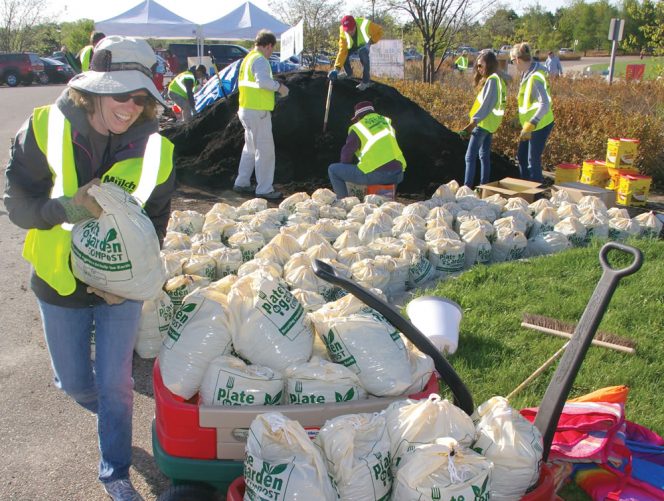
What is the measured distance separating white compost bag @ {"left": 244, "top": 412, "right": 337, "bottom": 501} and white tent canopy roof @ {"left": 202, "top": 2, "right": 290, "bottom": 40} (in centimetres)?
1818

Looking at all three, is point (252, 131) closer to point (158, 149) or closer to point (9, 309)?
point (9, 309)

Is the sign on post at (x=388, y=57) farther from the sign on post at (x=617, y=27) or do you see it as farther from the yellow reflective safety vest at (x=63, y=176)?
the yellow reflective safety vest at (x=63, y=176)

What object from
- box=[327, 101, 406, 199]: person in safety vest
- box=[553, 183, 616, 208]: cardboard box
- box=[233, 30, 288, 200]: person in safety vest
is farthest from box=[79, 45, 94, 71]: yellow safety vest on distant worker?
box=[553, 183, 616, 208]: cardboard box

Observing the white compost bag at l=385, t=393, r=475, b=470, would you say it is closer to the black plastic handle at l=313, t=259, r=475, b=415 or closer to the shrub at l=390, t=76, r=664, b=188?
the black plastic handle at l=313, t=259, r=475, b=415

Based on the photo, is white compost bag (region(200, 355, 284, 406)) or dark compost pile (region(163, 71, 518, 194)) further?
dark compost pile (region(163, 71, 518, 194))

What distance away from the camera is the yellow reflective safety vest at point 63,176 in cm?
230

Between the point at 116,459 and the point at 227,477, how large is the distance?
0.61 meters

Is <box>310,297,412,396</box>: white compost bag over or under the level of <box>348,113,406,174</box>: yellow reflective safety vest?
under

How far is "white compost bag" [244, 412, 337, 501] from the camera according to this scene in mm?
1847

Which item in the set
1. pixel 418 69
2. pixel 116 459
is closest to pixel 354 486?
pixel 116 459

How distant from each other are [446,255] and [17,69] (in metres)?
32.2

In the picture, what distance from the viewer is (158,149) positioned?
2547mm

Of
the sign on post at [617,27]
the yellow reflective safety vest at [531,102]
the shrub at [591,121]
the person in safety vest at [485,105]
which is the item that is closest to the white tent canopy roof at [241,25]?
the shrub at [591,121]

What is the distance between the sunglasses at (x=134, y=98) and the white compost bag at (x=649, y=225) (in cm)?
557
